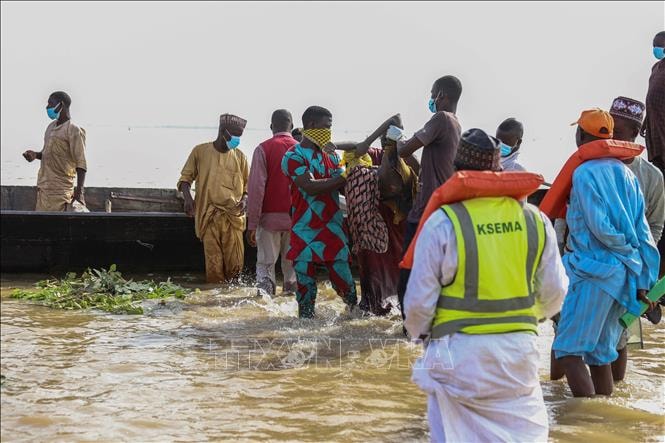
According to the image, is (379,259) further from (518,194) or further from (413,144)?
(518,194)

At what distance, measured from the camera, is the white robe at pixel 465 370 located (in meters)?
3.33

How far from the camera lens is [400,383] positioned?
5625mm

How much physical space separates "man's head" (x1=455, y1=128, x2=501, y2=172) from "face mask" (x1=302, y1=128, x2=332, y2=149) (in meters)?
3.44

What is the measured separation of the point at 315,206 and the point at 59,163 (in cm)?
412

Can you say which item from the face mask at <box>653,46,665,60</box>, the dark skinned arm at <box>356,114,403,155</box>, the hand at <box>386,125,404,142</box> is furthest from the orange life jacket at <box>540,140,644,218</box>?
the face mask at <box>653,46,665,60</box>

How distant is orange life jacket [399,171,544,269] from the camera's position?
3.35 m

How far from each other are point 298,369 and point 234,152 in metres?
3.89

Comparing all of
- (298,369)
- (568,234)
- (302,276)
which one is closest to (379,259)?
(302,276)

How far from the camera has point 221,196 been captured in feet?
30.4

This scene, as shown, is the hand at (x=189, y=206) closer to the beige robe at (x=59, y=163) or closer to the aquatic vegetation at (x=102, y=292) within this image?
the aquatic vegetation at (x=102, y=292)

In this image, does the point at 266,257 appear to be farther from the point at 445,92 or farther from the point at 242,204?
the point at 445,92

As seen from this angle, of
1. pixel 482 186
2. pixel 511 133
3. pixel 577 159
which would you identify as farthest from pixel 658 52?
pixel 482 186

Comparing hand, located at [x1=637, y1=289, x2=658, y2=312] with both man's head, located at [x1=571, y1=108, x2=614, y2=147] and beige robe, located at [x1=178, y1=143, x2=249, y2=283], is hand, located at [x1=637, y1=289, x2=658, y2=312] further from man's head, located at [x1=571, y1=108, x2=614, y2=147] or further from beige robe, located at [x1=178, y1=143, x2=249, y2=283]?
beige robe, located at [x1=178, y1=143, x2=249, y2=283]

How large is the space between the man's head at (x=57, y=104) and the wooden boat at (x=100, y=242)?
1085mm
